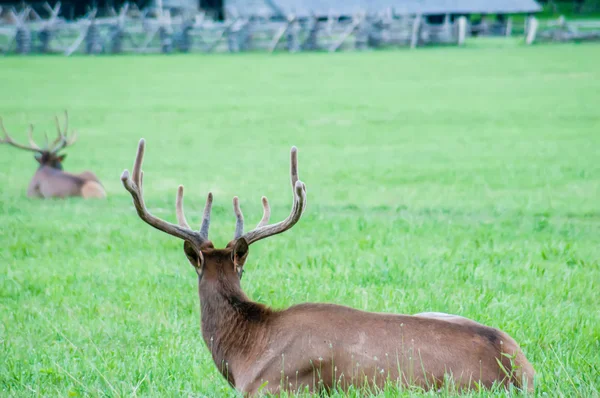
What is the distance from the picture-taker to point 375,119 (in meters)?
24.6

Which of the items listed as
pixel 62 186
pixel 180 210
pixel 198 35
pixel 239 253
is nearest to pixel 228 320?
pixel 239 253

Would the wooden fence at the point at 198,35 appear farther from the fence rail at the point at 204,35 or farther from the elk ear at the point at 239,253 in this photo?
the elk ear at the point at 239,253

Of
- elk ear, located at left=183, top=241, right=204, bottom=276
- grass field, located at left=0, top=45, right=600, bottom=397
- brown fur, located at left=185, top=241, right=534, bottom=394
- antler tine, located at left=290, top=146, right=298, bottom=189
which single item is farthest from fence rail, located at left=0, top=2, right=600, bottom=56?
brown fur, located at left=185, top=241, right=534, bottom=394

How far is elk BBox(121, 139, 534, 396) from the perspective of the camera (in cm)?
462

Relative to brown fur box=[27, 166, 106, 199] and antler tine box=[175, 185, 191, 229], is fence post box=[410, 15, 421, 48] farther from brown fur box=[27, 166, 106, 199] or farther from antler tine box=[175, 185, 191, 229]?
antler tine box=[175, 185, 191, 229]

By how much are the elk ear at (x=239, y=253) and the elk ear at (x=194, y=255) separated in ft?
0.61

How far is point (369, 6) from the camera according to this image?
65.4 m

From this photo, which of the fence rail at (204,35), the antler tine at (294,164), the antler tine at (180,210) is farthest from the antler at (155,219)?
the fence rail at (204,35)

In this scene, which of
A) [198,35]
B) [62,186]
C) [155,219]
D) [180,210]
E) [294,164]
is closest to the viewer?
[155,219]

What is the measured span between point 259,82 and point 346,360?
29.9 meters

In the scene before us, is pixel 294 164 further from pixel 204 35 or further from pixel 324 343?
pixel 204 35

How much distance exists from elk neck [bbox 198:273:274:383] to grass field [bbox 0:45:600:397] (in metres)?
0.23

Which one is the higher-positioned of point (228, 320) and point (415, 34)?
point (228, 320)

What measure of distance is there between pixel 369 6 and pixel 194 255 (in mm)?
62260
